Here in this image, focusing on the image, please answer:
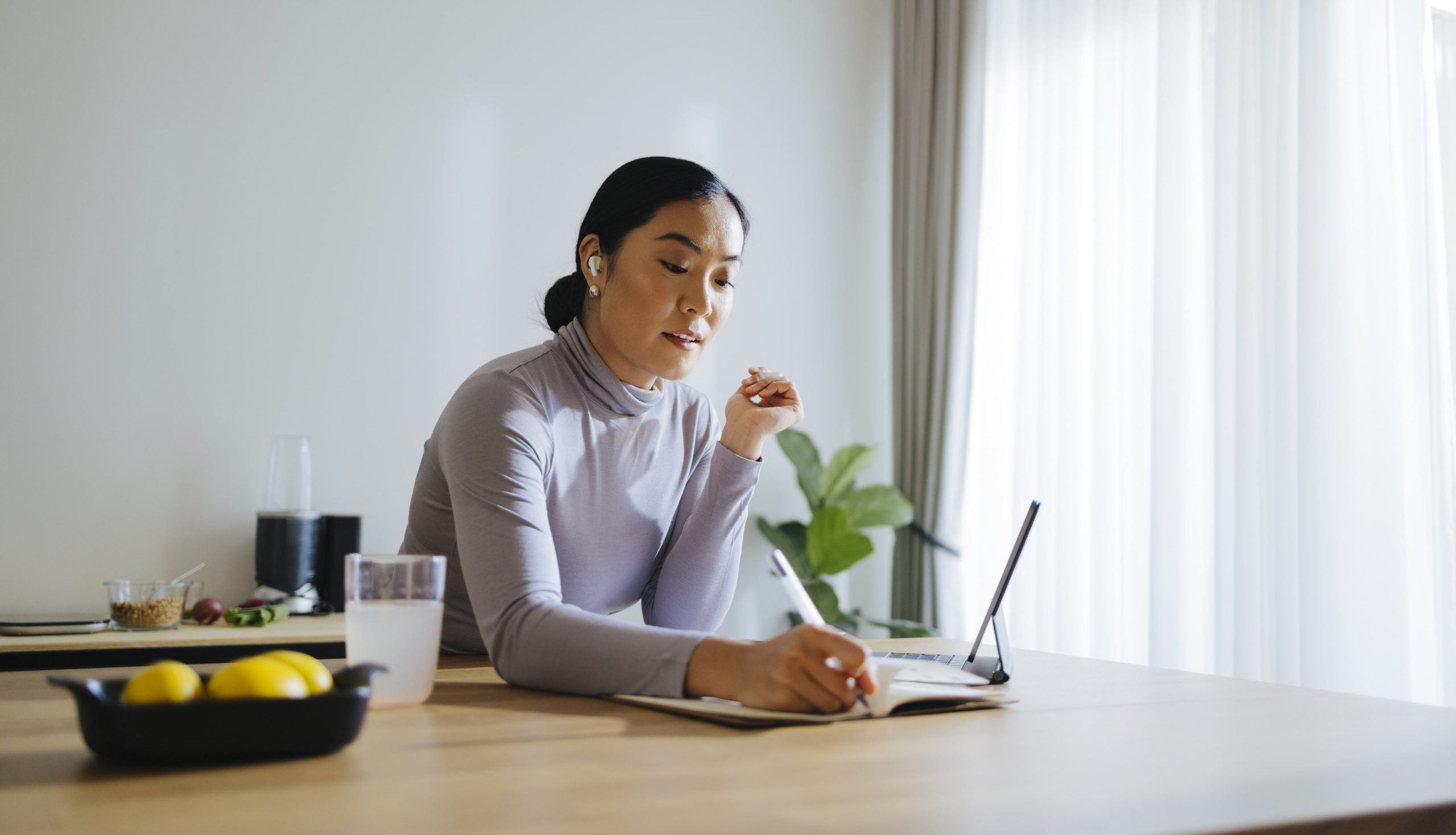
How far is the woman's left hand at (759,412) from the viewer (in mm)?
1649

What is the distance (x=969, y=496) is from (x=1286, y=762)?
9.37 ft

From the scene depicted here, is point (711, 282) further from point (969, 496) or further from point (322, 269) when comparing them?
point (969, 496)

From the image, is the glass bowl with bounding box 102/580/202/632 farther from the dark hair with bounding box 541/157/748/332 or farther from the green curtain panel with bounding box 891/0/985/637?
the green curtain panel with bounding box 891/0/985/637

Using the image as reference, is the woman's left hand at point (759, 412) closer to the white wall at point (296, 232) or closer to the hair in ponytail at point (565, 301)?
the hair in ponytail at point (565, 301)

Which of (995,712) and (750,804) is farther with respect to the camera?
(995,712)

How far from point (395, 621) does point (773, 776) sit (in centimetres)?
40

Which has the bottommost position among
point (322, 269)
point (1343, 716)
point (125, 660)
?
point (125, 660)

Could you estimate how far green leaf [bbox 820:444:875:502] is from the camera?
144 inches

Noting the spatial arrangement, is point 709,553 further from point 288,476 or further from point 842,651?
point 288,476

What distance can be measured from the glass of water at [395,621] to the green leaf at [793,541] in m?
2.70

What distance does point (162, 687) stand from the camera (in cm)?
76

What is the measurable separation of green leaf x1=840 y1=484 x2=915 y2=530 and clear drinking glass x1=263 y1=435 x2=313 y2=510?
161 cm

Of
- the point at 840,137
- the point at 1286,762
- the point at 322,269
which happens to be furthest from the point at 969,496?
the point at 1286,762

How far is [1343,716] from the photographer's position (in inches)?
41.5
